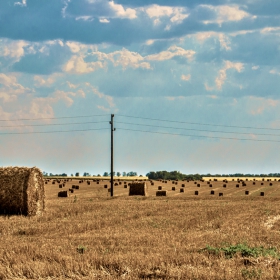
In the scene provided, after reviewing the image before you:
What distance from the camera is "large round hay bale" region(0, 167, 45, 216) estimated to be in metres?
23.2

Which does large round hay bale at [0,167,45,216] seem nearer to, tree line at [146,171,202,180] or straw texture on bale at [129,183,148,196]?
straw texture on bale at [129,183,148,196]

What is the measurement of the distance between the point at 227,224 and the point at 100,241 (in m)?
7.05

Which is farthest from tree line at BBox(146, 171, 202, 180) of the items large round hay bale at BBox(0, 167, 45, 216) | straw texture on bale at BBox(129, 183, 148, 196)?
large round hay bale at BBox(0, 167, 45, 216)

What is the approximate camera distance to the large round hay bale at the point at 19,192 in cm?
2325

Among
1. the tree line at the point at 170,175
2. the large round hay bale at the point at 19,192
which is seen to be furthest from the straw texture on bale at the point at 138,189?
the tree line at the point at 170,175

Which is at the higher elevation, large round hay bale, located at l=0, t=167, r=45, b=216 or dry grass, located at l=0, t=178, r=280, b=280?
large round hay bale, located at l=0, t=167, r=45, b=216

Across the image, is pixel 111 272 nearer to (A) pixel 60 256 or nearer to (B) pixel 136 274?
(B) pixel 136 274

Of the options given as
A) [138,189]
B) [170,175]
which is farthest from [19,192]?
[170,175]

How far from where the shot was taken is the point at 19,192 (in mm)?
23453

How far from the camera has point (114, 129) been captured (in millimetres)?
43344

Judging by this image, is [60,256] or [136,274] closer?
[136,274]

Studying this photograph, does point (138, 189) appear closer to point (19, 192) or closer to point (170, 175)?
point (19, 192)

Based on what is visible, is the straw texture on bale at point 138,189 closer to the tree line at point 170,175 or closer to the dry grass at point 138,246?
the dry grass at point 138,246

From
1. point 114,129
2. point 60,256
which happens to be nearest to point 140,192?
point 114,129
